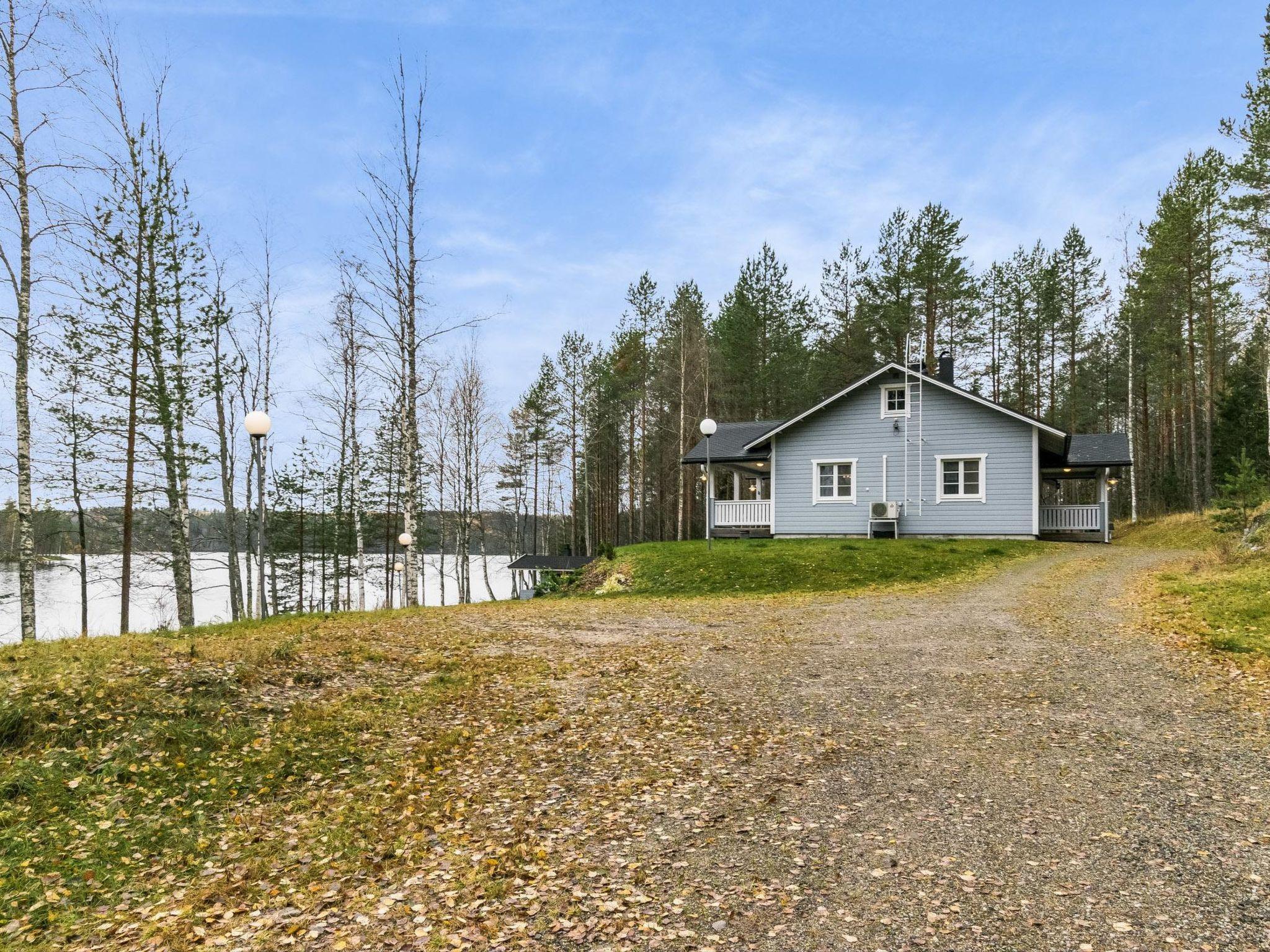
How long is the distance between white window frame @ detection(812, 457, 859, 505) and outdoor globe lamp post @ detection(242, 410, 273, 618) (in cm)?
1624

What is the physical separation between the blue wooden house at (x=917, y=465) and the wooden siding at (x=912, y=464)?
1.1 inches

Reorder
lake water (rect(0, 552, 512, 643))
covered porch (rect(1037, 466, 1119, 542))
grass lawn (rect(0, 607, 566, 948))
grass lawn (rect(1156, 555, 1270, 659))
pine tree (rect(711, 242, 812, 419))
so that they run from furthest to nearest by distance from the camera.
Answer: pine tree (rect(711, 242, 812, 419)), covered porch (rect(1037, 466, 1119, 542)), lake water (rect(0, 552, 512, 643)), grass lawn (rect(1156, 555, 1270, 659)), grass lawn (rect(0, 607, 566, 948))

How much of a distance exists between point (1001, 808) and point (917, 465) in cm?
1824

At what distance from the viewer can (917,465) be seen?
2062 centimetres

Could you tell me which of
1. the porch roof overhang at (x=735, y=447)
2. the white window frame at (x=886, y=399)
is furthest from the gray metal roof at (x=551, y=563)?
the white window frame at (x=886, y=399)

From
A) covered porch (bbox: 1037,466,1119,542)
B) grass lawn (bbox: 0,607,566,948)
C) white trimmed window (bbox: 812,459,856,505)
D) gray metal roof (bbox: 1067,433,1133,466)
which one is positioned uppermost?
gray metal roof (bbox: 1067,433,1133,466)

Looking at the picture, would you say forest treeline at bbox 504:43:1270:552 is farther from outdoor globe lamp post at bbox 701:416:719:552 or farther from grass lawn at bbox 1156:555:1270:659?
grass lawn at bbox 1156:555:1270:659

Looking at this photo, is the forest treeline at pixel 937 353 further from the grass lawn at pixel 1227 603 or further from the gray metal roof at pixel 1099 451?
the grass lawn at pixel 1227 603

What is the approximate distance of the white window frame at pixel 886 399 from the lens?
20.7 meters

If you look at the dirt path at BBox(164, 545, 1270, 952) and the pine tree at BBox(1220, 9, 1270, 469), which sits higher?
the pine tree at BBox(1220, 9, 1270, 469)

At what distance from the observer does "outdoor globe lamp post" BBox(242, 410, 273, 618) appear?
36.1 feet

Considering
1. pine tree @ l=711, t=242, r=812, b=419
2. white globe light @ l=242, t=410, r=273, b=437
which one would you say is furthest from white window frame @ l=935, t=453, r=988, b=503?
white globe light @ l=242, t=410, r=273, b=437

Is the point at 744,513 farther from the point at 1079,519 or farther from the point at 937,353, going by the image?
the point at 937,353

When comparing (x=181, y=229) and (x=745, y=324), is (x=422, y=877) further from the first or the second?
(x=745, y=324)
